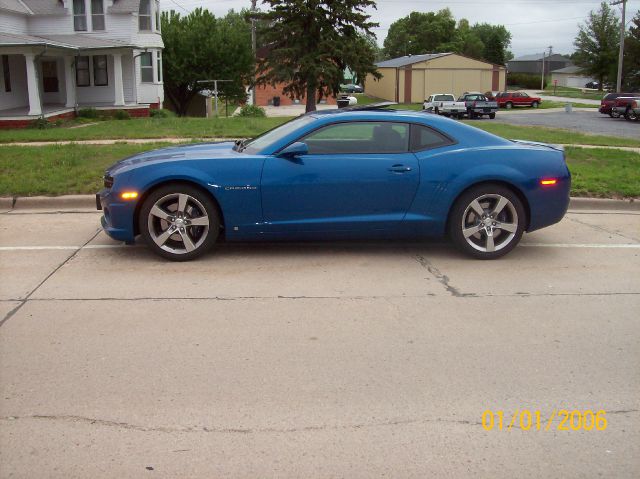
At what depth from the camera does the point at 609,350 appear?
4.61 meters

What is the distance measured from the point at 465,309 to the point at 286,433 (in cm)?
234

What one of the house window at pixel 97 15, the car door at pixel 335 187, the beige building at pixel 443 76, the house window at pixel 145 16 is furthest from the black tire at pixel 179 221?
the beige building at pixel 443 76

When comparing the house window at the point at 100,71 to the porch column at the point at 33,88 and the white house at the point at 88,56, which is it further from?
the porch column at the point at 33,88

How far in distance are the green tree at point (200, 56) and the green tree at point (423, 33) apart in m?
70.2

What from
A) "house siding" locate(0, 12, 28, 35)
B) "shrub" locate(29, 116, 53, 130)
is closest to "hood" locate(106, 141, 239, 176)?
"shrub" locate(29, 116, 53, 130)

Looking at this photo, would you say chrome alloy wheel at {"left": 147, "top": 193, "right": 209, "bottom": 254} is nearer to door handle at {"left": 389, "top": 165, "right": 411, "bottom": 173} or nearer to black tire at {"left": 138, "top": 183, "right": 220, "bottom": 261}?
black tire at {"left": 138, "top": 183, "right": 220, "bottom": 261}

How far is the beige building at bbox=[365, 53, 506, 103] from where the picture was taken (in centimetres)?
6619

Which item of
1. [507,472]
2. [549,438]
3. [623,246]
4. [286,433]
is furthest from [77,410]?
[623,246]

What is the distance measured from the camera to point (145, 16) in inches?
1355

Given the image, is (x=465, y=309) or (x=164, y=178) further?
(x=164, y=178)

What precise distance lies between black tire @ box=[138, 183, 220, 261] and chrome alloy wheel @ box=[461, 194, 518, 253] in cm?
248

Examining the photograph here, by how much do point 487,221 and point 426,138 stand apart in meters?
1.02

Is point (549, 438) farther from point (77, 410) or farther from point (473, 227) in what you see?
point (473, 227)

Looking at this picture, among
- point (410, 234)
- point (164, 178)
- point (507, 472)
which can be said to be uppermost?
point (164, 178)
